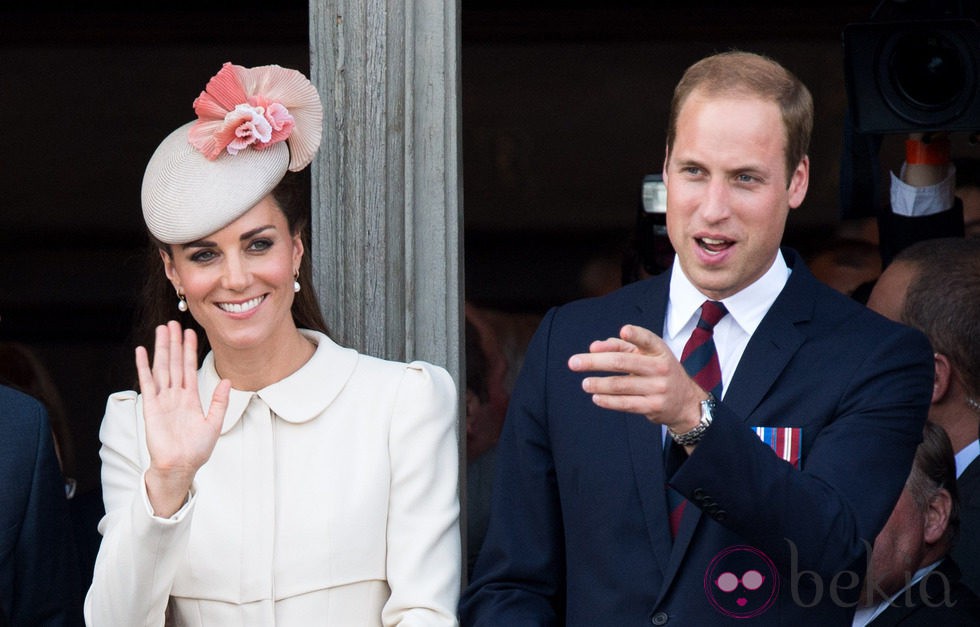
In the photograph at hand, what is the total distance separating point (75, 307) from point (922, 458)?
16.3 ft

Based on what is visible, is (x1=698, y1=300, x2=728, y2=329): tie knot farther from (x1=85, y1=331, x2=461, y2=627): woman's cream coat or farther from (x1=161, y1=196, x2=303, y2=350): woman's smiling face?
(x1=161, y1=196, x2=303, y2=350): woman's smiling face

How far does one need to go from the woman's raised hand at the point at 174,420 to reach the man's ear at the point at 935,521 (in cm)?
131

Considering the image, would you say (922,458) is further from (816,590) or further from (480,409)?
(480,409)

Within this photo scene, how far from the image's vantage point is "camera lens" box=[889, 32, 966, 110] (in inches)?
142

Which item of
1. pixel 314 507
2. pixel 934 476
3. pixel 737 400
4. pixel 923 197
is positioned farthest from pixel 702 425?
pixel 923 197

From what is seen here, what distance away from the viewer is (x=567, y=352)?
8.16ft

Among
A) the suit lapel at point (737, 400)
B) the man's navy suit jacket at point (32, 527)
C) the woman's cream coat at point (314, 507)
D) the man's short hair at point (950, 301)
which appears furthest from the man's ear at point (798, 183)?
the man's navy suit jacket at point (32, 527)

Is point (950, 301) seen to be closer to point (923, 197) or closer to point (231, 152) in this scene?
point (923, 197)

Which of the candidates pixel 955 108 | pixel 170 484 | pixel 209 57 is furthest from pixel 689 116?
pixel 209 57

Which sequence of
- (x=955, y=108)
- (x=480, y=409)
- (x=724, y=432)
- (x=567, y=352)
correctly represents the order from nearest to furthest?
1. (x=724, y=432)
2. (x=567, y=352)
3. (x=955, y=108)
4. (x=480, y=409)

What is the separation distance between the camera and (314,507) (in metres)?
2.59

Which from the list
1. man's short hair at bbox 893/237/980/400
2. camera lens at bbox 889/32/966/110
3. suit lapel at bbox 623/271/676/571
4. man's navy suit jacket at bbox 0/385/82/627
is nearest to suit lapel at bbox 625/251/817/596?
suit lapel at bbox 623/271/676/571

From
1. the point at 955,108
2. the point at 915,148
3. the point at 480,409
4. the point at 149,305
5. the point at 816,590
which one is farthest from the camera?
the point at 480,409

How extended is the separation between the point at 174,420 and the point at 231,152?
0.49m
